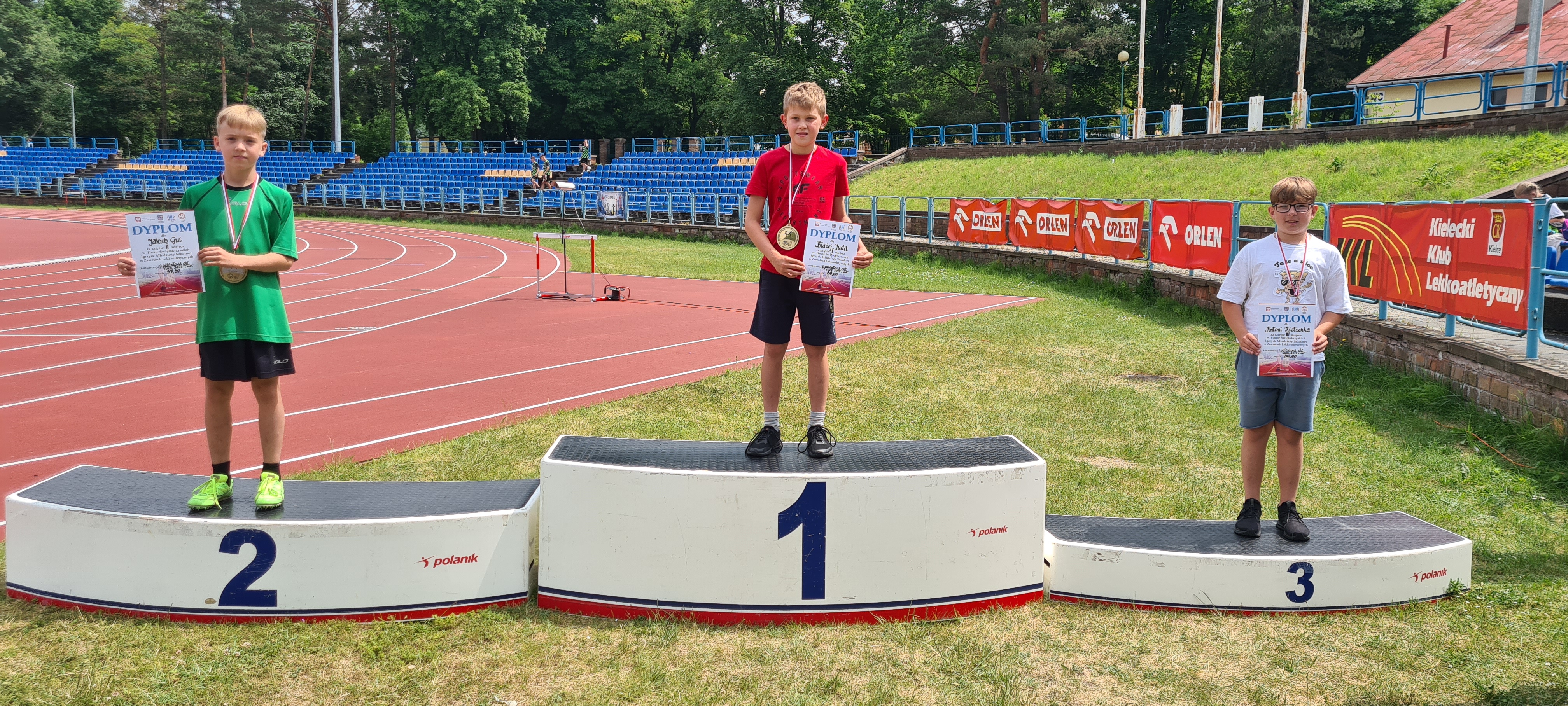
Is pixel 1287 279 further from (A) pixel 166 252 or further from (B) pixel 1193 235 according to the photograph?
(B) pixel 1193 235

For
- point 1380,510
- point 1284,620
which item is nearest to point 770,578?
point 1284,620

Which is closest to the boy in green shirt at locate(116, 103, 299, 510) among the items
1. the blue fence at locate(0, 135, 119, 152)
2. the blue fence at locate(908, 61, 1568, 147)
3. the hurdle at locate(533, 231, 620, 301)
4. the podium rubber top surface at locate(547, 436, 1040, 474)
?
the podium rubber top surface at locate(547, 436, 1040, 474)

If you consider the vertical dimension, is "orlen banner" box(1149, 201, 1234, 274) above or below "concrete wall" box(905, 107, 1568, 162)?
below

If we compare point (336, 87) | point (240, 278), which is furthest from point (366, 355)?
point (336, 87)

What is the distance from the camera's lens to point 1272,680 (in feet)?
11.9

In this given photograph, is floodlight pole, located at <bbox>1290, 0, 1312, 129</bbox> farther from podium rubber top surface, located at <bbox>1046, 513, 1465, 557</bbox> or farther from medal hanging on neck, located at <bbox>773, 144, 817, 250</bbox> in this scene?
medal hanging on neck, located at <bbox>773, 144, 817, 250</bbox>

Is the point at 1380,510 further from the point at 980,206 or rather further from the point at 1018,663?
the point at 980,206

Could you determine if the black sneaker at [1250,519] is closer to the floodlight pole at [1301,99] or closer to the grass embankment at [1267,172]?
the grass embankment at [1267,172]

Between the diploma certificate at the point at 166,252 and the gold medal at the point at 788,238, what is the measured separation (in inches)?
94.3

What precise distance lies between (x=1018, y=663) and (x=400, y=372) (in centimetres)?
773

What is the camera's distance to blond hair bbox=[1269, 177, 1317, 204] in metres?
4.36

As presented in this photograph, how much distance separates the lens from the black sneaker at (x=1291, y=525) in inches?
177

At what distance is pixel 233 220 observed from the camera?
425 cm

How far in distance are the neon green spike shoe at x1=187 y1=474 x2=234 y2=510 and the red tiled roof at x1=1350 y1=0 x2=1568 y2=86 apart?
1427 inches
